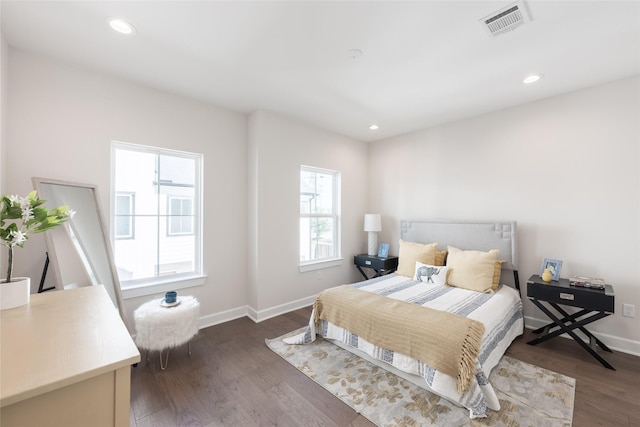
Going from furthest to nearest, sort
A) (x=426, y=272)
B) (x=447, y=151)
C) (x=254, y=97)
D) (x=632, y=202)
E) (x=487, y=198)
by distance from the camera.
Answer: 1. (x=447, y=151)
2. (x=487, y=198)
3. (x=426, y=272)
4. (x=254, y=97)
5. (x=632, y=202)

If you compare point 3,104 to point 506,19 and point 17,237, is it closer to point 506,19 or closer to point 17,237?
point 17,237

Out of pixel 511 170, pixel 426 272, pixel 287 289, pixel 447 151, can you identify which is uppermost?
pixel 447 151

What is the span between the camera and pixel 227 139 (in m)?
3.34

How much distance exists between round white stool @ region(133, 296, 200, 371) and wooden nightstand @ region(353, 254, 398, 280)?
8.49 feet

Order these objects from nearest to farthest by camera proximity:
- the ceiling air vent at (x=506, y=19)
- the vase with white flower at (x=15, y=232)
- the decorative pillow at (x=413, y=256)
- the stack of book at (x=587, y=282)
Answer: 1. the vase with white flower at (x=15, y=232)
2. the ceiling air vent at (x=506, y=19)
3. the stack of book at (x=587, y=282)
4. the decorative pillow at (x=413, y=256)

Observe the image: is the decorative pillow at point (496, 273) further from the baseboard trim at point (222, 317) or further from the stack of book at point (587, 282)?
the baseboard trim at point (222, 317)

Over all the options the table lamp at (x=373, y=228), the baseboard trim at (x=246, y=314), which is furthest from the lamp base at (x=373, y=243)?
the baseboard trim at (x=246, y=314)

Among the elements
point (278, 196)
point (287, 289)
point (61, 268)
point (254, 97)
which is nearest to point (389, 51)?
point (254, 97)

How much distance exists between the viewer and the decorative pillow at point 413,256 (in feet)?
11.3

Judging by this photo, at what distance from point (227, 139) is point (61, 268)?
205 centimetres

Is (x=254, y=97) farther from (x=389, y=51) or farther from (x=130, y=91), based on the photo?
(x=389, y=51)

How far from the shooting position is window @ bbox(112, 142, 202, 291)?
106 inches

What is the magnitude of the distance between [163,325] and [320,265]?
221cm

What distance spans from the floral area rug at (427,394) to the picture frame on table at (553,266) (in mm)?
1011
